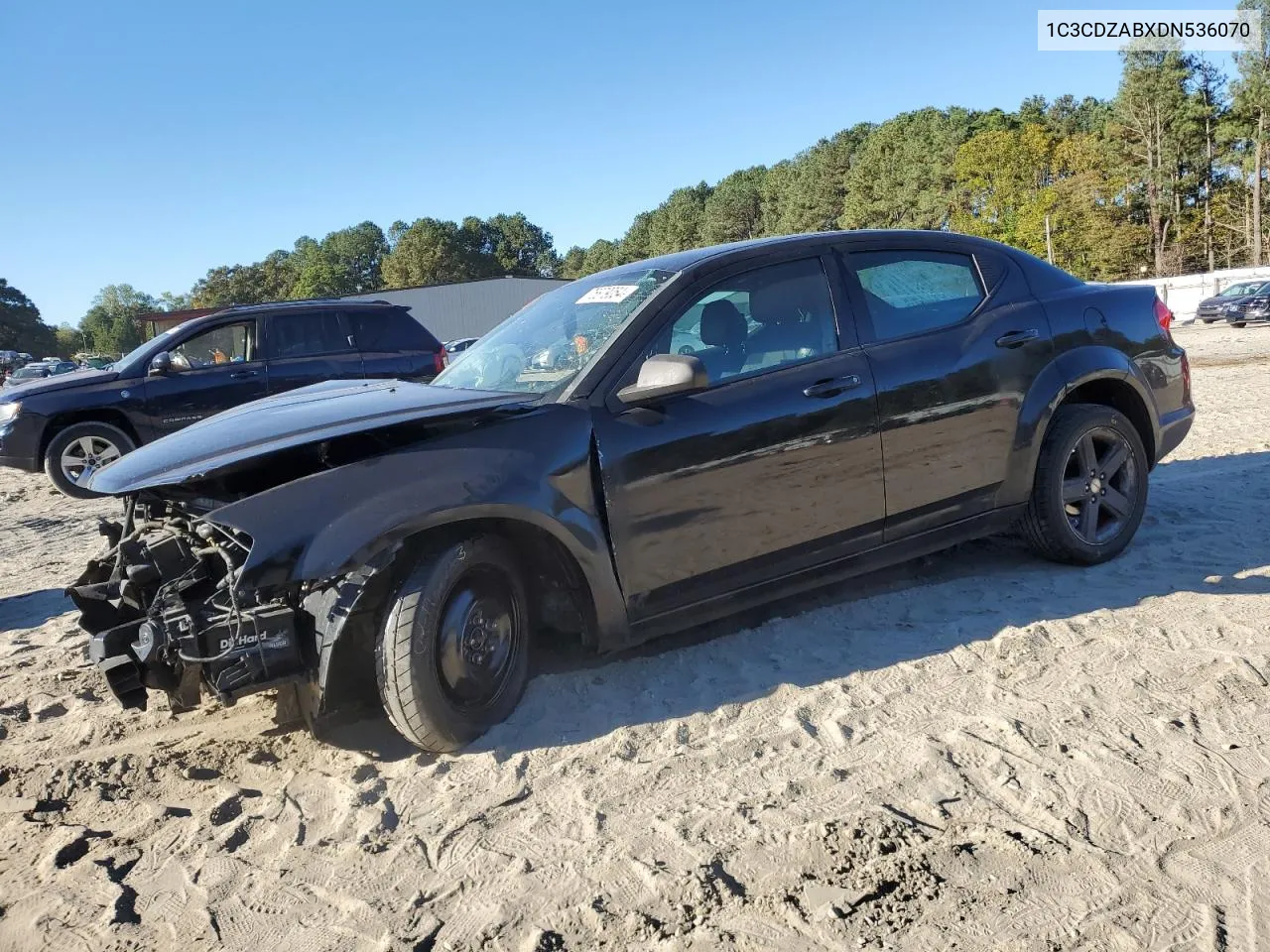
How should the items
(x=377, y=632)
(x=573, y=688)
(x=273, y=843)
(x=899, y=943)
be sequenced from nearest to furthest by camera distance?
1. (x=899, y=943)
2. (x=273, y=843)
3. (x=377, y=632)
4. (x=573, y=688)

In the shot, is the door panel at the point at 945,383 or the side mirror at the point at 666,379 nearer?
the side mirror at the point at 666,379

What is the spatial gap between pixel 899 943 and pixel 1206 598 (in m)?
2.78

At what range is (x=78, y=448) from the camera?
8.81m

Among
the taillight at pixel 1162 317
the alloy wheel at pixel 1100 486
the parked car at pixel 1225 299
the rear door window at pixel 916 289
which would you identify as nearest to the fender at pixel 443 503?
the rear door window at pixel 916 289

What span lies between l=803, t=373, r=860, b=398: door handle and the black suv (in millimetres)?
6731

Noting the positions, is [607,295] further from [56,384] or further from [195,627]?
[56,384]

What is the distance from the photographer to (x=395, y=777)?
113 inches

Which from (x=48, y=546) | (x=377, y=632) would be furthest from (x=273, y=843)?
(x=48, y=546)

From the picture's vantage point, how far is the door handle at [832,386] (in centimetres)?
359

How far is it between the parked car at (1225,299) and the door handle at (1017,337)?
27.7 meters

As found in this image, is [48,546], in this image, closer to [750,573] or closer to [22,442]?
[22,442]

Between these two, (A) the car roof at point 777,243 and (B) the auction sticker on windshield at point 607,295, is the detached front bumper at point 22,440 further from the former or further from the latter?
(B) the auction sticker on windshield at point 607,295

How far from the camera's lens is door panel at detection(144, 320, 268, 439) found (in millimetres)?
8961

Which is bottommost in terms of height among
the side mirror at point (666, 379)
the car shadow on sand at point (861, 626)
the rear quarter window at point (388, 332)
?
the car shadow on sand at point (861, 626)
